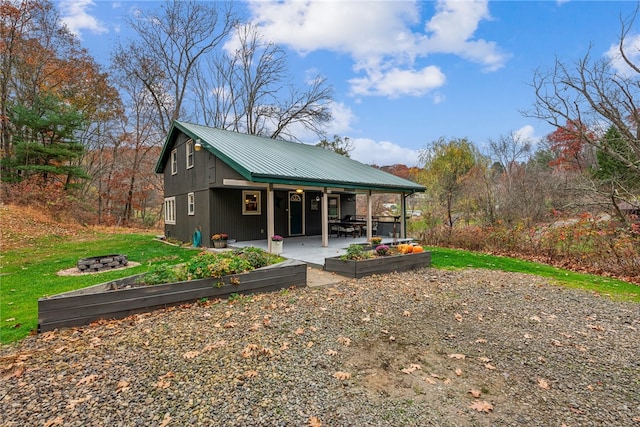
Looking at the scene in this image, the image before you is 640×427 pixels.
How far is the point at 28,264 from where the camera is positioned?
26.5 feet

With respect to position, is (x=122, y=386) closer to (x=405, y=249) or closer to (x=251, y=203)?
(x=405, y=249)

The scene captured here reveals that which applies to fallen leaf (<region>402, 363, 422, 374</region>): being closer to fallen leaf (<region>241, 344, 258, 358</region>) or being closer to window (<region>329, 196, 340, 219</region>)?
fallen leaf (<region>241, 344, 258, 358</region>)

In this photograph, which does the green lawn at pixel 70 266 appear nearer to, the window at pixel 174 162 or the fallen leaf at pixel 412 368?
the window at pixel 174 162

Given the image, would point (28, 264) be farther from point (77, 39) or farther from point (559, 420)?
point (77, 39)

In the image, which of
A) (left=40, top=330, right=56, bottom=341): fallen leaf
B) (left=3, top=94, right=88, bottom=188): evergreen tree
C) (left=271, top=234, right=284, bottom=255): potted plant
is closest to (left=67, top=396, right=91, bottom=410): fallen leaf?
(left=40, top=330, right=56, bottom=341): fallen leaf

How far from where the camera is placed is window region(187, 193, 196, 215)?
11883mm

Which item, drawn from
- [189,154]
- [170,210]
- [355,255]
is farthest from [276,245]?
[170,210]

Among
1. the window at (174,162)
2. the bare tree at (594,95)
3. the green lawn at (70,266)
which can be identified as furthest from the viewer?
the window at (174,162)

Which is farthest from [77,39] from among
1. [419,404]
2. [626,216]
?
[626,216]

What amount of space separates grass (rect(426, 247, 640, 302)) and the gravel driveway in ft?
5.58

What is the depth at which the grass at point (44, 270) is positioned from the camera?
170 inches

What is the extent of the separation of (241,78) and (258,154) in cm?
1616

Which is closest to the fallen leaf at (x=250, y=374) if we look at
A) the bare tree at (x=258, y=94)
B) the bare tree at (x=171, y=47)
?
the bare tree at (x=258, y=94)

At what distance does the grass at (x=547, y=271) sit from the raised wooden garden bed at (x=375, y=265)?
0.85 meters
